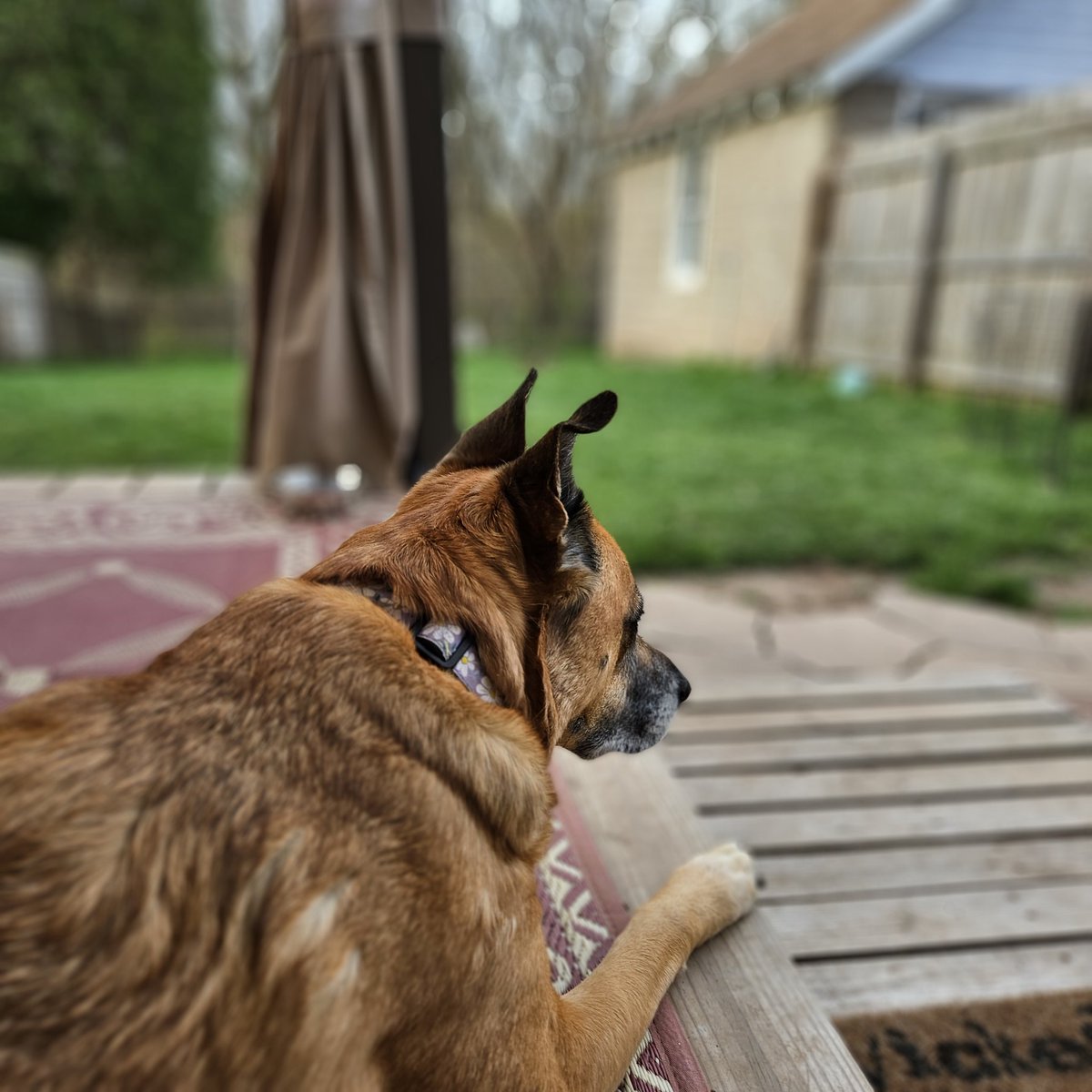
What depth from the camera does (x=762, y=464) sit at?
24.3ft

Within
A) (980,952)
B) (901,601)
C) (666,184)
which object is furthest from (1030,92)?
(980,952)

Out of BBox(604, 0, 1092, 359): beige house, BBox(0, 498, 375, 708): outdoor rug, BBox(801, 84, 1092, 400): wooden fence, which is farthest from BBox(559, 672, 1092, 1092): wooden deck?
BBox(604, 0, 1092, 359): beige house

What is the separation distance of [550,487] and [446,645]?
0.97ft

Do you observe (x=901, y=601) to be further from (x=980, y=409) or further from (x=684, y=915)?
(x=980, y=409)

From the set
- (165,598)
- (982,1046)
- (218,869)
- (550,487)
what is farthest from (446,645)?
(165,598)

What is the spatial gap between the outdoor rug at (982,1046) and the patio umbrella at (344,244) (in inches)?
131

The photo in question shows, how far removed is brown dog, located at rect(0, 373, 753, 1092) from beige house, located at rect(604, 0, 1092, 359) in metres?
12.0

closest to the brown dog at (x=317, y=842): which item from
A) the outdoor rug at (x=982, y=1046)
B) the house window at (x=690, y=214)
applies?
the outdoor rug at (x=982, y=1046)

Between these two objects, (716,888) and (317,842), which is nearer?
(317,842)

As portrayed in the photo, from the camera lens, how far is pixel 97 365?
14.2m

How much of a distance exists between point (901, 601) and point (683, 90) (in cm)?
1612

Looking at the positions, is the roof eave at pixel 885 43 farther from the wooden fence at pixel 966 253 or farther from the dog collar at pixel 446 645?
the dog collar at pixel 446 645

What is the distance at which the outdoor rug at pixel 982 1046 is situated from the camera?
1937mm

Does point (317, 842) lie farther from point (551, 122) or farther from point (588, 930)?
point (551, 122)
